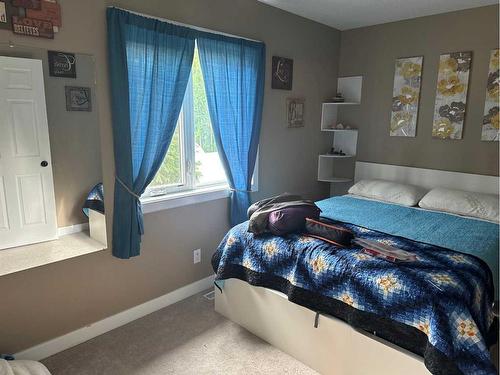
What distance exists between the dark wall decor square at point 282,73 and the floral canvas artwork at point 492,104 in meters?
1.77

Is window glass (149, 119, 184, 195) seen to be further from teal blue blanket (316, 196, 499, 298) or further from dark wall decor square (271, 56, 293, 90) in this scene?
teal blue blanket (316, 196, 499, 298)

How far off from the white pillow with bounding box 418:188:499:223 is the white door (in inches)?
118

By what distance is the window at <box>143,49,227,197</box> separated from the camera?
2.82 metres

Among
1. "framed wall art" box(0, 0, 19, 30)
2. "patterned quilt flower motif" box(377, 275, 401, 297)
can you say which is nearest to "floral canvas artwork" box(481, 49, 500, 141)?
"patterned quilt flower motif" box(377, 275, 401, 297)

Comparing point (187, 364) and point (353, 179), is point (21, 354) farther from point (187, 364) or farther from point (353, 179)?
point (353, 179)

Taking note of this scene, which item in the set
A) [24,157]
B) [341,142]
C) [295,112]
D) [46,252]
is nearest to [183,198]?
[46,252]

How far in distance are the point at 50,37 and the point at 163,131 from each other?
2.82ft

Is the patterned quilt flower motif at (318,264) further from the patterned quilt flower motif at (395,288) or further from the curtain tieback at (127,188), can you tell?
the curtain tieback at (127,188)

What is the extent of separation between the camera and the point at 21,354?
6.93ft

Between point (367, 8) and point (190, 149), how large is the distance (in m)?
2.05

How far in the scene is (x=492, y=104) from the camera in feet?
10.3

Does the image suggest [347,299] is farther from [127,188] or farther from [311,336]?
[127,188]

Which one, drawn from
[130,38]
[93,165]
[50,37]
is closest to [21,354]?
[93,165]

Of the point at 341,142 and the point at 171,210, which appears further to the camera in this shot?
the point at 341,142
